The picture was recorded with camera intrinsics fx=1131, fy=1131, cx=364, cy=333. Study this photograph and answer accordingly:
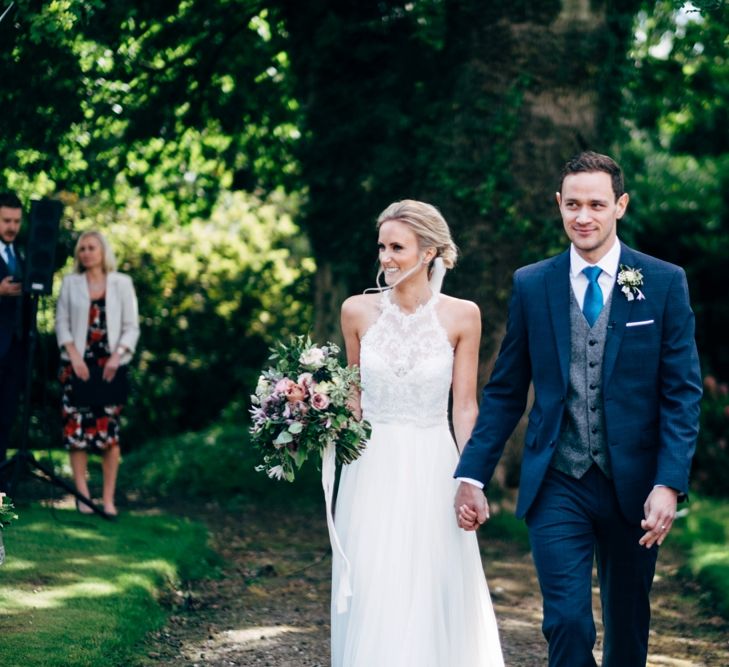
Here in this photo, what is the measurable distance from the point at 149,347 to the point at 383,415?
34.1 ft

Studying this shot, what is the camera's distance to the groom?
4.23 metres

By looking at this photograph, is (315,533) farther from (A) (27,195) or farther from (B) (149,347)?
(B) (149,347)

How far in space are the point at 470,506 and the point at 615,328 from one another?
953 millimetres

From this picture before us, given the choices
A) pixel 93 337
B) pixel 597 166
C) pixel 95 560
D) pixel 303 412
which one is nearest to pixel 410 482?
pixel 303 412

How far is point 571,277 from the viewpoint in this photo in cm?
454

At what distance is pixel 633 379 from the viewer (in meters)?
4.32

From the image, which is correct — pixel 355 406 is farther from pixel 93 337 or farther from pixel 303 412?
pixel 93 337

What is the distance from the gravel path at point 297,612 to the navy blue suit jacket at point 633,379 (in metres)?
2.07

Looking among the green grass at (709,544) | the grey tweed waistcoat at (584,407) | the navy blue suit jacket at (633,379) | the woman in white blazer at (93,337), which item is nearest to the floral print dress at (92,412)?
the woman in white blazer at (93,337)

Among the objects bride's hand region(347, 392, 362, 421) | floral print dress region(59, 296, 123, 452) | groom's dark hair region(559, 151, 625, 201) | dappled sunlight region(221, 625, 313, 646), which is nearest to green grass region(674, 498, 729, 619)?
dappled sunlight region(221, 625, 313, 646)

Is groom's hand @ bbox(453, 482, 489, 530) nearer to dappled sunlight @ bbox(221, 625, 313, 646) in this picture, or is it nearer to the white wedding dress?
the white wedding dress

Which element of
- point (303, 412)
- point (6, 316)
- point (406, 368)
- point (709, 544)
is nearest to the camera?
point (303, 412)

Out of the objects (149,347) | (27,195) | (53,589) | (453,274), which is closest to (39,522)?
(53,589)

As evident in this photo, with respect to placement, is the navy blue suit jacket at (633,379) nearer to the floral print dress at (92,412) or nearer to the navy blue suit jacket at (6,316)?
the navy blue suit jacket at (6,316)
